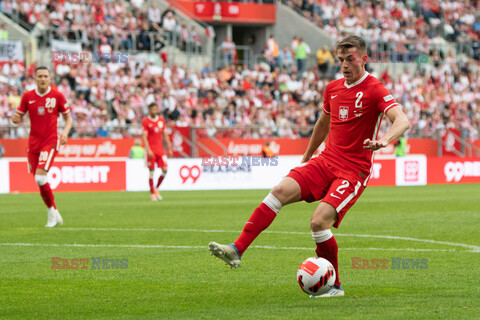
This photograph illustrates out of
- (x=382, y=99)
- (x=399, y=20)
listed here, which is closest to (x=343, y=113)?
(x=382, y=99)

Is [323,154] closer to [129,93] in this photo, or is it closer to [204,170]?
[204,170]

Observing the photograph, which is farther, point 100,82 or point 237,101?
point 237,101

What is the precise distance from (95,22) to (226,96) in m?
5.60

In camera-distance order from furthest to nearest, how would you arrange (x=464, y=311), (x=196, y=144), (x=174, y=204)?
(x=196, y=144) < (x=174, y=204) < (x=464, y=311)

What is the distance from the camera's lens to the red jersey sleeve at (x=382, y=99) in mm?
7355

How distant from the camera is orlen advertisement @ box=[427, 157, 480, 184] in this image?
31953 millimetres

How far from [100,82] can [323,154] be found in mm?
24085

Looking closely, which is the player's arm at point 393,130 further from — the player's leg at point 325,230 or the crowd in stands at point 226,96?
the crowd in stands at point 226,96

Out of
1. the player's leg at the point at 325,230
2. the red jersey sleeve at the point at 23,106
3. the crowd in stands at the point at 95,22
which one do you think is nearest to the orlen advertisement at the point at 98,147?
the crowd in stands at the point at 95,22

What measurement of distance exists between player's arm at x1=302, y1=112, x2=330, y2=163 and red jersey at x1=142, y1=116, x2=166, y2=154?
47.0 feet

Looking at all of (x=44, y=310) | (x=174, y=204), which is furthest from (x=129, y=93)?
(x=44, y=310)

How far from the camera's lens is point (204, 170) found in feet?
94.1

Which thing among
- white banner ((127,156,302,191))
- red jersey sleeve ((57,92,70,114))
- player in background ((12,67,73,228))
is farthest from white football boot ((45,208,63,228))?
white banner ((127,156,302,191))

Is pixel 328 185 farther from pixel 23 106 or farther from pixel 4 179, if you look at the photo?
pixel 4 179
